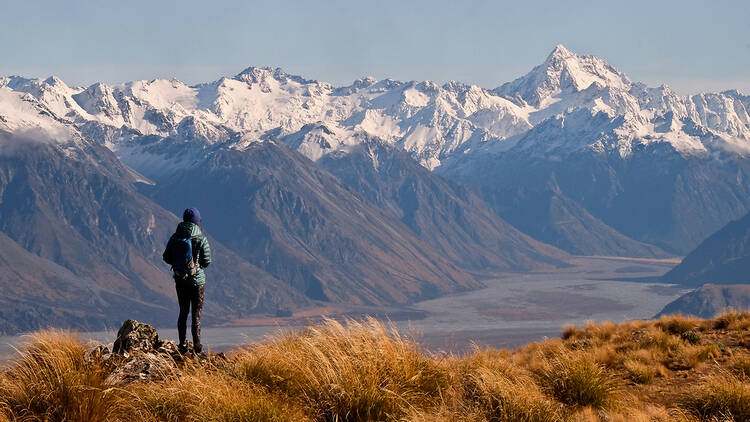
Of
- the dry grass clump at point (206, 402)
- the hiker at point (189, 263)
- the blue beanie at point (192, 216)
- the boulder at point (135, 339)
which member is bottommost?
the dry grass clump at point (206, 402)

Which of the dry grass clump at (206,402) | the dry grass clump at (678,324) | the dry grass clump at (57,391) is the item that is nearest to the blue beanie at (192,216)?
the dry grass clump at (57,391)

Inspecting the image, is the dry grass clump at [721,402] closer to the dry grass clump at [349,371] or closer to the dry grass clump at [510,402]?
the dry grass clump at [510,402]

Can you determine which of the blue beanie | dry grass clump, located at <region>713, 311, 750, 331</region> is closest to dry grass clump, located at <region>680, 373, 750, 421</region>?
dry grass clump, located at <region>713, 311, 750, 331</region>

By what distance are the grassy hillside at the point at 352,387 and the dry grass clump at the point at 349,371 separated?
28 millimetres

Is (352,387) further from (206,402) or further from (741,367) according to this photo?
(741,367)

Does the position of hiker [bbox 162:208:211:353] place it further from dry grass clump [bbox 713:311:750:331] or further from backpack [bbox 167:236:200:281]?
dry grass clump [bbox 713:311:750:331]

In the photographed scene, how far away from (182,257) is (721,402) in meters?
13.8

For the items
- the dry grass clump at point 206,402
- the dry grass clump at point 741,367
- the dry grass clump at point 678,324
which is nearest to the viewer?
the dry grass clump at point 206,402

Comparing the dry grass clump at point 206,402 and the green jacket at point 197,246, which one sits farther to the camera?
the green jacket at point 197,246

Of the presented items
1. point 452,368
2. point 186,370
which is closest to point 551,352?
point 452,368

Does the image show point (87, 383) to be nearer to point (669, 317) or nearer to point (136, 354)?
point (136, 354)

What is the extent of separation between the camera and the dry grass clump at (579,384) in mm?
19828

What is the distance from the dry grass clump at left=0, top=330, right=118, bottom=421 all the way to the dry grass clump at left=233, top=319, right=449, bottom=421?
9.83ft

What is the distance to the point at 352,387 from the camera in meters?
17.7
